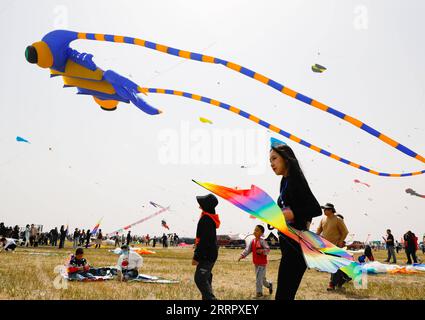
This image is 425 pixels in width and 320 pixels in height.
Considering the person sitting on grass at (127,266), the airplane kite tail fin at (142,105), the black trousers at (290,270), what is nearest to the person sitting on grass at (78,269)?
the person sitting on grass at (127,266)

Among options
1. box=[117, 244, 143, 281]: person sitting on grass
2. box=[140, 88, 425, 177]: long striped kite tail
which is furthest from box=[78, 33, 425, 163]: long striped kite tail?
box=[117, 244, 143, 281]: person sitting on grass

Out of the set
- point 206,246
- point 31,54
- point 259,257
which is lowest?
point 259,257

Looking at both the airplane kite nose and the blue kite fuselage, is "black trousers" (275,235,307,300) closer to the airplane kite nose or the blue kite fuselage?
the blue kite fuselage

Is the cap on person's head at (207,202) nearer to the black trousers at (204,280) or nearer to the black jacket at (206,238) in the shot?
the black jacket at (206,238)

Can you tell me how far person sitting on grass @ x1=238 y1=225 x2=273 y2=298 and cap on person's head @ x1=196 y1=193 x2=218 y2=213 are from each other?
2.59 meters

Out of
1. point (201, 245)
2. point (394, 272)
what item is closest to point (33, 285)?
point (201, 245)

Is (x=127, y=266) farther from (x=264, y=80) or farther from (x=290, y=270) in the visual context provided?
(x=290, y=270)

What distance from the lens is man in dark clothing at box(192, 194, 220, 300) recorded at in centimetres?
573

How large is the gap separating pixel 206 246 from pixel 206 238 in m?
0.13

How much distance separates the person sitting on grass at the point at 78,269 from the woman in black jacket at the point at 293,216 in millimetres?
7145

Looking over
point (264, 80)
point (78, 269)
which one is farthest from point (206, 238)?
point (78, 269)

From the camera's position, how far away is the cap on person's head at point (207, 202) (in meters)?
6.13

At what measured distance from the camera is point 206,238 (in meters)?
5.98
